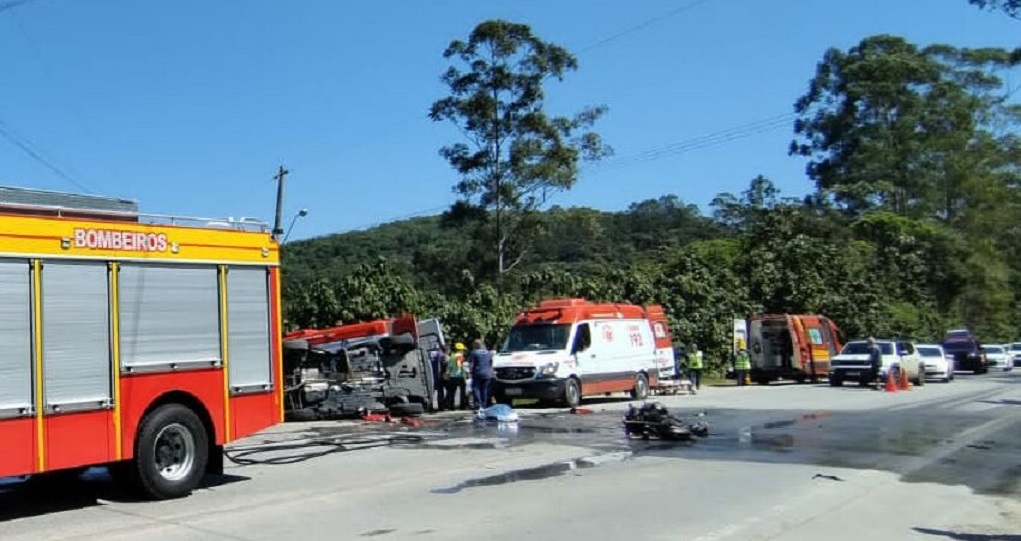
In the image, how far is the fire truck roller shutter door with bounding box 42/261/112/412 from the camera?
30.0 feet

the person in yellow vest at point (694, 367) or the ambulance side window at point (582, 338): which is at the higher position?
the ambulance side window at point (582, 338)

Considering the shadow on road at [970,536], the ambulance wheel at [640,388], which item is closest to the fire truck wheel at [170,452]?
the shadow on road at [970,536]

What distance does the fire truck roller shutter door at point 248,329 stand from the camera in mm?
11008

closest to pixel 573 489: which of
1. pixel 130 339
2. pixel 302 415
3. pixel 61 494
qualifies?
pixel 130 339

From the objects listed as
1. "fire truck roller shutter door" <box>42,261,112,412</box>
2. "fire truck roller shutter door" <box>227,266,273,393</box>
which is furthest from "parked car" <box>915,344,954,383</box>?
"fire truck roller shutter door" <box>42,261,112,412</box>

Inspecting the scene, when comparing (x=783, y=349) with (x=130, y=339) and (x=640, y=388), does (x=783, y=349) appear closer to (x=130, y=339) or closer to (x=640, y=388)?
(x=640, y=388)

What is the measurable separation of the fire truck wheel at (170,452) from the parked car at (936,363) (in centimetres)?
3278

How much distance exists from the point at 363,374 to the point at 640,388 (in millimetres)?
9583

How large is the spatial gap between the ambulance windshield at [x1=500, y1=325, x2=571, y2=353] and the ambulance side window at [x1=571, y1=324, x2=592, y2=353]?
0.29 meters

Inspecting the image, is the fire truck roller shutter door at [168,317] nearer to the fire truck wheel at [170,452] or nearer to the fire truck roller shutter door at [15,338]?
the fire truck wheel at [170,452]

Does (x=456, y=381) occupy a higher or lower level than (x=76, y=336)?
lower

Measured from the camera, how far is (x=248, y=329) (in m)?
11.2

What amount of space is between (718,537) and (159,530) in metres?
4.73

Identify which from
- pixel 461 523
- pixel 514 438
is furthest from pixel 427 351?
pixel 461 523
